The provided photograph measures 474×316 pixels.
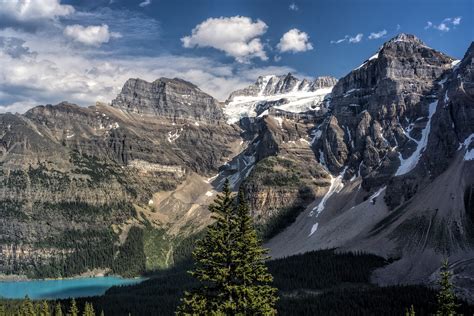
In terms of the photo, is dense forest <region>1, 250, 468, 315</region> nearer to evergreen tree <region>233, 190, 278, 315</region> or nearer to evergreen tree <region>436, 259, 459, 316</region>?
evergreen tree <region>436, 259, 459, 316</region>

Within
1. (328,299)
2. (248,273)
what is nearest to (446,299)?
(248,273)

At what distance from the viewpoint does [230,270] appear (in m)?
34.8

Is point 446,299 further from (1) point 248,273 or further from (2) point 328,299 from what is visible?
(2) point 328,299

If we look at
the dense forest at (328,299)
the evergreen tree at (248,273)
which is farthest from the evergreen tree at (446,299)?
the dense forest at (328,299)

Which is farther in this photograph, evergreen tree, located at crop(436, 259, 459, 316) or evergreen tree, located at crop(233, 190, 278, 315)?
evergreen tree, located at crop(436, 259, 459, 316)

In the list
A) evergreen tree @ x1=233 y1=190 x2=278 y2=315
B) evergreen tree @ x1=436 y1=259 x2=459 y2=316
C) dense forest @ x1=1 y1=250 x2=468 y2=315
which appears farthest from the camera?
dense forest @ x1=1 y1=250 x2=468 y2=315

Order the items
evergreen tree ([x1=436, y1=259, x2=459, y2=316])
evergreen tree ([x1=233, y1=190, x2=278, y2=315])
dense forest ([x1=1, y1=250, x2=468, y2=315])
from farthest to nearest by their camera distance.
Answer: dense forest ([x1=1, y1=250, x2=468, y2=315]) → evergreen tree ([x1=436, y1=259, x2=459, y2=316]) → evergreen tree ([x1=233, y1=190, x2=278, y2=315])

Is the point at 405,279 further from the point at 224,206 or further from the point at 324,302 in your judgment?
the point at 224,206

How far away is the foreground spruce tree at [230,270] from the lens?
34.3m

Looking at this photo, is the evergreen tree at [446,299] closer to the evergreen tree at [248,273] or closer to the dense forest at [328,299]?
the evergreen tree at [248,273]

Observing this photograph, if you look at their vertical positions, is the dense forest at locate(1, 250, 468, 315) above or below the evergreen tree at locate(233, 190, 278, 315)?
below

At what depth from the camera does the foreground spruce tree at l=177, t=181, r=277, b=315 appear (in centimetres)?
3428

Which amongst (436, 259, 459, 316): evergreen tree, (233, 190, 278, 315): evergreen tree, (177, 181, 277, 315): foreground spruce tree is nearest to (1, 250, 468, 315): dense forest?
(436, 259, 459, 316): evergreen tree

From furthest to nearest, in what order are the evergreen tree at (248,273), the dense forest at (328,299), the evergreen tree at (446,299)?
the dense forest at (328,299) → the evergreen tree at (446,299) → the evergreen tree at (248,273)
